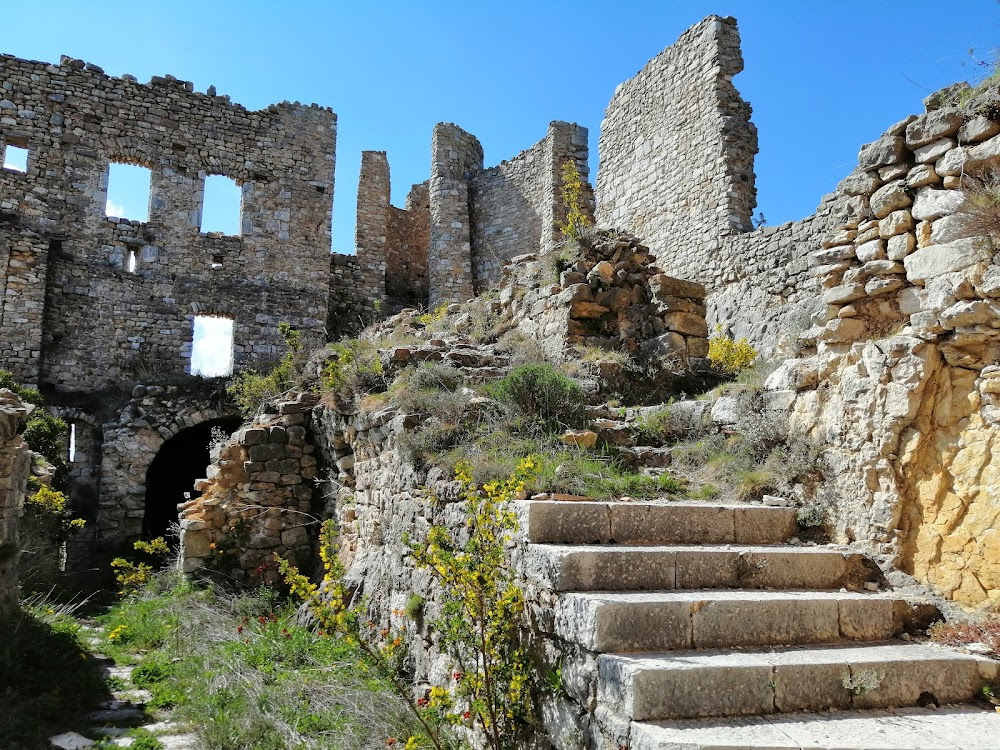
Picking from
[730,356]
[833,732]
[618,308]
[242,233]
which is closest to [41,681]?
[833,732]

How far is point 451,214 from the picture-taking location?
2036 cm

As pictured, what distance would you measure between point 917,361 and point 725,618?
6.72ft

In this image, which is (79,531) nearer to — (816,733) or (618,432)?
(618,432)

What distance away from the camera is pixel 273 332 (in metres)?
17.1

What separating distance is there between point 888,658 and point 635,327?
5762 mm

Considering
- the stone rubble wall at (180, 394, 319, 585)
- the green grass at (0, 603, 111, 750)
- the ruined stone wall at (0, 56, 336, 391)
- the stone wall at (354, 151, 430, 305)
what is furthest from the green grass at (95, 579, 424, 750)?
the stone wall at (354, 151, 430, 305)

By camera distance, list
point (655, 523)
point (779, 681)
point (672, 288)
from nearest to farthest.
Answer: point (779, 681) → point (655, 523) → point (672, 288)

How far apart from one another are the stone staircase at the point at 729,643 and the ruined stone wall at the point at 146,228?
13.9 metres

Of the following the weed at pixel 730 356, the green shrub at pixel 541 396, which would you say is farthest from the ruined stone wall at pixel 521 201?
the green shrub at pixel 541 396

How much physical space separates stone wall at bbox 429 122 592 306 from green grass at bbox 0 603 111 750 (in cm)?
1343

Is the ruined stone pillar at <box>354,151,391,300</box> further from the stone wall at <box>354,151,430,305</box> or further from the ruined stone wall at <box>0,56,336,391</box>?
the ruined stone wall at <box>0,56,336,391</box>

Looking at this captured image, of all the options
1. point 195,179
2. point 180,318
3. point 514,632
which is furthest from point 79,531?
point 514,632

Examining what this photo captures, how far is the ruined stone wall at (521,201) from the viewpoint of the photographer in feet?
63.3

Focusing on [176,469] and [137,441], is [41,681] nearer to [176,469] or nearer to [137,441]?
[137,441]
